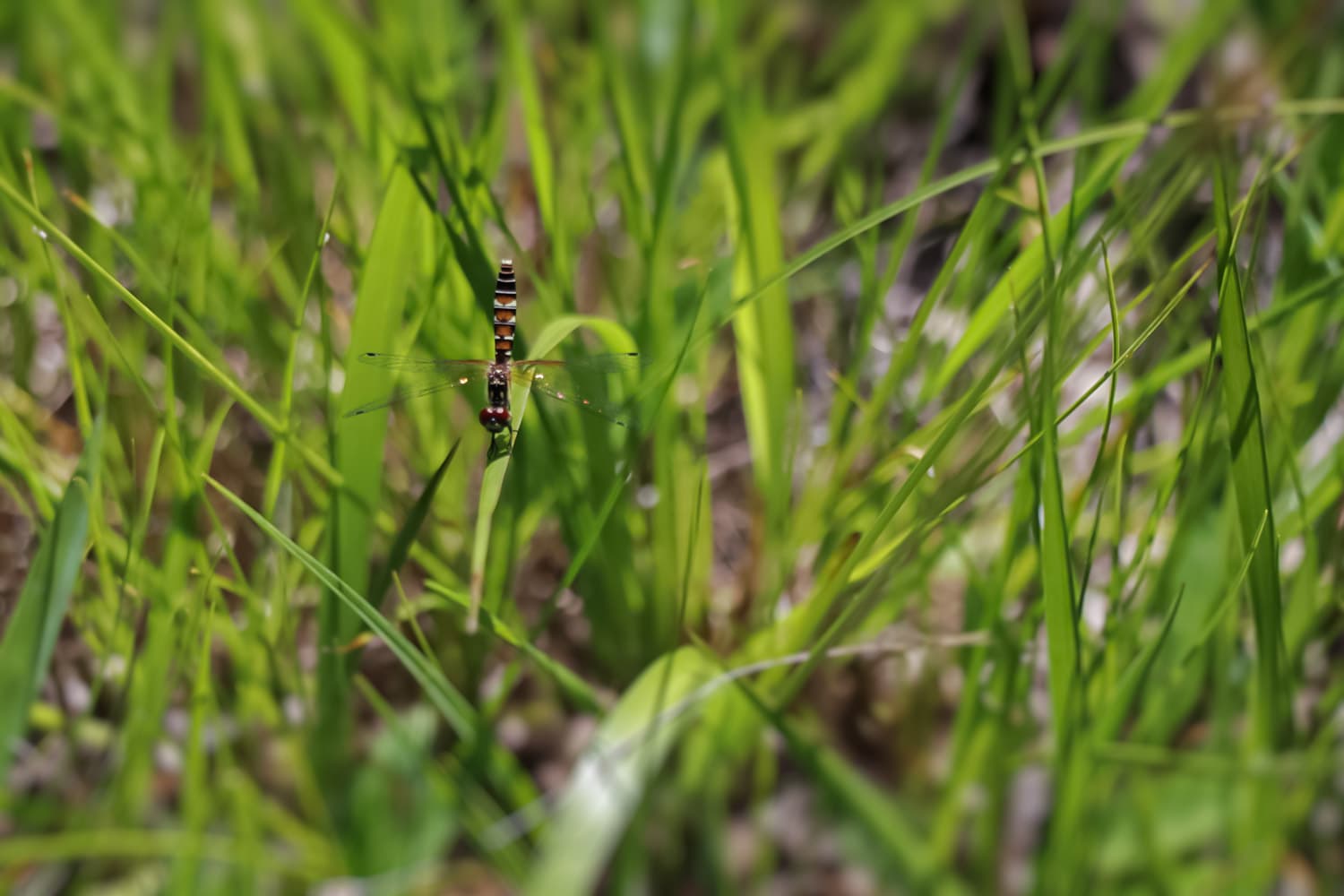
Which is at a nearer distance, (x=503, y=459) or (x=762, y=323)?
(x=503, y=459)

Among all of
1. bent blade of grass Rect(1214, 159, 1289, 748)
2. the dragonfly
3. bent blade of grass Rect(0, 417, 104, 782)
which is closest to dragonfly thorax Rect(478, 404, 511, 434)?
the dragonfly

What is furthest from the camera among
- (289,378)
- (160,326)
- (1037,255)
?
(1037,255)

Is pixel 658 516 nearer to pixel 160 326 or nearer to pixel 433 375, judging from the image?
pixel 433 375

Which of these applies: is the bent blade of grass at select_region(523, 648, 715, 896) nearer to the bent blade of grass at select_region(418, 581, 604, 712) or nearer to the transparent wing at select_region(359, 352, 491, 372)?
the bent blade of grass at select_region(418, 581, 604, 712)

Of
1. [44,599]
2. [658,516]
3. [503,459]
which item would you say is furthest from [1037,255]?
[44,599]

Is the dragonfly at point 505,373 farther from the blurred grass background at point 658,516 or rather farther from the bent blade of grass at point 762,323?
the bent blade of grass at point 762,323

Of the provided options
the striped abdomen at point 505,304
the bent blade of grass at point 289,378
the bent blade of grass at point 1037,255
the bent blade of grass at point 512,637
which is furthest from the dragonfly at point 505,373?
the bent blade of grass at point 1037,255

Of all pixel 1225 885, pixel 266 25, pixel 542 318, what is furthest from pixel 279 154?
pixel 1225 885
